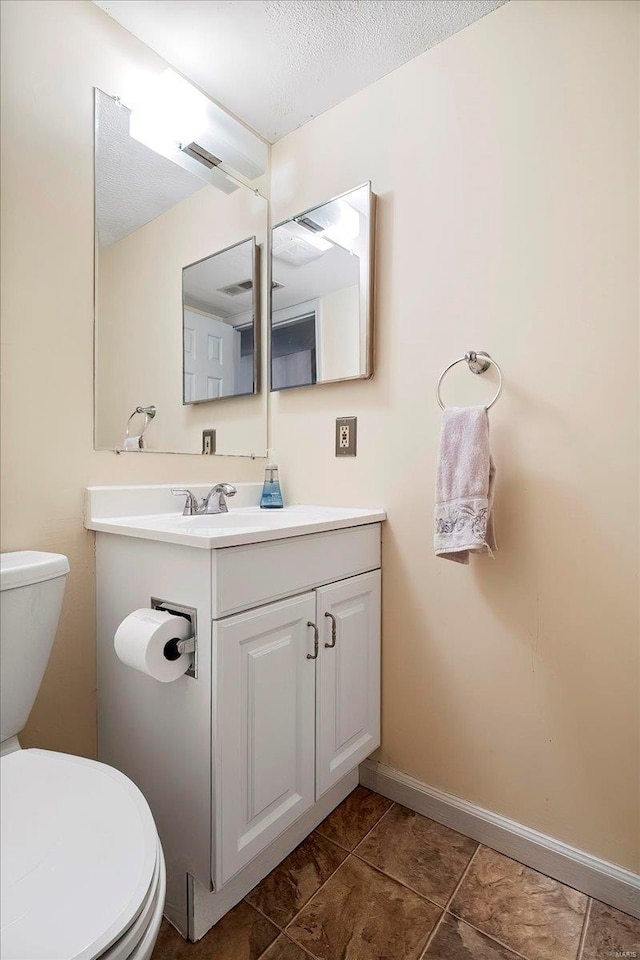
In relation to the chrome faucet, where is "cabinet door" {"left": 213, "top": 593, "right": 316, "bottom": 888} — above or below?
below

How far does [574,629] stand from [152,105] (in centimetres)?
195

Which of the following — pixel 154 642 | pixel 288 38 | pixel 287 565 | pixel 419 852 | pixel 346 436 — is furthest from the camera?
pixel 346 436

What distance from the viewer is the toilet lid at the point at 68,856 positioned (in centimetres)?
65

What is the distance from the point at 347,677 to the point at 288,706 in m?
0.27

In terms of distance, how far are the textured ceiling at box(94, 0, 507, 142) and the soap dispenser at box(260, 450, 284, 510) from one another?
4.21ft

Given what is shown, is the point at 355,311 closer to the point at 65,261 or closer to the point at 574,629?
the point at 65,261

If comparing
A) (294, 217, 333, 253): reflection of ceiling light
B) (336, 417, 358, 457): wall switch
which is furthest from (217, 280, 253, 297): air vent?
(336, 417, 358, 457): wall switch

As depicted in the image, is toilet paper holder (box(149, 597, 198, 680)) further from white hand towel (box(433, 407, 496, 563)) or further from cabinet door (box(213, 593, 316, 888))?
white hand towel (box(433, 407, 496, 563))

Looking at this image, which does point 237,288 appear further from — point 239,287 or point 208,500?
point 208,500

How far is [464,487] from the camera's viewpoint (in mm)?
1284

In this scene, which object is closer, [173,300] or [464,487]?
[464,487]

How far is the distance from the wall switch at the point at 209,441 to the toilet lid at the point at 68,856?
1001 mm

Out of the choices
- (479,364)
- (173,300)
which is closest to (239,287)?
(173,300)

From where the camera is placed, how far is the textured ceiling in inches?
54.5
